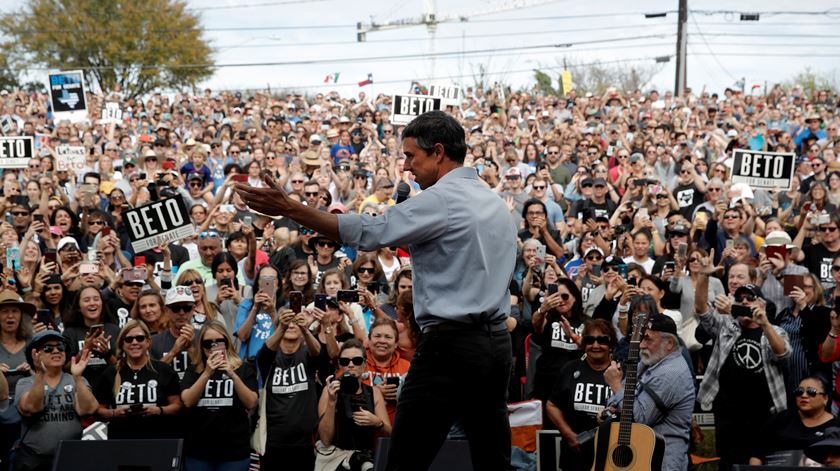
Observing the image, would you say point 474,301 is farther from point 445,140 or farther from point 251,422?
point 251,422

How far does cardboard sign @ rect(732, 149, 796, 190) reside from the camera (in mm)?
13773

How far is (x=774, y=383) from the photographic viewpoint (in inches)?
328

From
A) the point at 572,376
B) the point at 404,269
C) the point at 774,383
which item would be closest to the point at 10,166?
the point at 404,269

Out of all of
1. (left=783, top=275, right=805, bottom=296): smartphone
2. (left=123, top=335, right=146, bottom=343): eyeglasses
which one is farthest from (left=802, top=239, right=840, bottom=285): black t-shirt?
(left=123, top=335, right=146, bottom=343): eyeglasses

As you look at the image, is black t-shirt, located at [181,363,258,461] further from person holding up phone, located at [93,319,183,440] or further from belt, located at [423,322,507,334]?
belt, located at [423,322,507,334]

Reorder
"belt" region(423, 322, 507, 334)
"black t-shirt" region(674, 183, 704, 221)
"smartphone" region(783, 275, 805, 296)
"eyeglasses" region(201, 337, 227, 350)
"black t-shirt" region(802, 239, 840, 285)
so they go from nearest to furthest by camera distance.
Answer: "belt" region(423, 322, 507, 334) → "eyeglasses" region(201, 337, 227, 350) → "smartphone" region(783, 275, 805, 296) → "black t-shirt" region(802, 239, 840, 285) → "black t-shirt" region(674, 183, 704, 221)

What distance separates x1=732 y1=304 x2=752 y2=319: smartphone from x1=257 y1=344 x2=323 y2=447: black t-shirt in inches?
130

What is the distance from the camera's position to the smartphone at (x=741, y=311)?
324 inches

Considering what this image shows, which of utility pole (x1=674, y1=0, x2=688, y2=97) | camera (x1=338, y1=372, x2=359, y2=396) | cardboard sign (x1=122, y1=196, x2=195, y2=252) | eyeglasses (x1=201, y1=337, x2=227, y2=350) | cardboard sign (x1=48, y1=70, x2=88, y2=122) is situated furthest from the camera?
utility pole (x1=674, y1=0, x2=688, y2=97)

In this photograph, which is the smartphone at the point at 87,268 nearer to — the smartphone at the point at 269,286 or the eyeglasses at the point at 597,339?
the smartphone at the point at 269,286

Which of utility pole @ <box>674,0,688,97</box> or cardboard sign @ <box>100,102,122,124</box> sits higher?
utility pole @ <box>674,0,688,97</box>

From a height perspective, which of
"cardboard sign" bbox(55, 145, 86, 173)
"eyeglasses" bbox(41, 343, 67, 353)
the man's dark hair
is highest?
the man's dark hair

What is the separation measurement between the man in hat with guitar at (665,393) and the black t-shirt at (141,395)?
3.15 metres

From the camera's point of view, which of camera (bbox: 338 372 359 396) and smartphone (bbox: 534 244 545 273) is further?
smartphone (bbox: 534 244 545 273)
